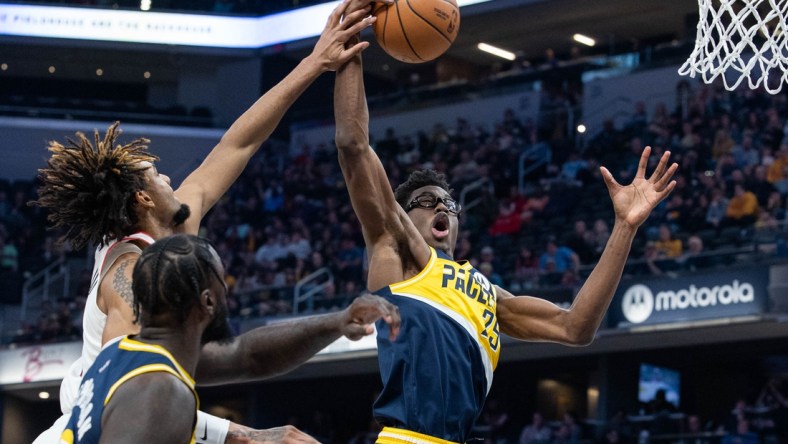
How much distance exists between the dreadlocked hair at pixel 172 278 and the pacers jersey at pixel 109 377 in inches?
4.3

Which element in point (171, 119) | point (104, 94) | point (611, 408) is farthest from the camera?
point (104, 94)

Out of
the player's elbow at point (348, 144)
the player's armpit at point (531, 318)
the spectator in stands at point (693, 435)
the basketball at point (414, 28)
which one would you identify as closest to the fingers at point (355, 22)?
the basketball at point (414, 28)

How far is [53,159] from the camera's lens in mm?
4566

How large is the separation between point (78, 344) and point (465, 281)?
14792mm

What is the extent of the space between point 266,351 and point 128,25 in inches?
943

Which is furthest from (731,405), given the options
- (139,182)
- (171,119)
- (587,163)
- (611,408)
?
(139,182)

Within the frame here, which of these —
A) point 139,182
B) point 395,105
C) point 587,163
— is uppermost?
point 395,105

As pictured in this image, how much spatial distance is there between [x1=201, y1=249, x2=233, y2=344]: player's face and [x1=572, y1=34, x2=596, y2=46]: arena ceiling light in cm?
2226

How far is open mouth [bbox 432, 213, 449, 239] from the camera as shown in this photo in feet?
17.7

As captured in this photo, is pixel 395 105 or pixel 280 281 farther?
pixel 395 105

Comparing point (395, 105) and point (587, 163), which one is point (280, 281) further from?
point (395, 105)

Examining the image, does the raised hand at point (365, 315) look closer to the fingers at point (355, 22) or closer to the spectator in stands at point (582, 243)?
the fingers at point (355, 22)

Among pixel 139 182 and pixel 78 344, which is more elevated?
pixel 139 182

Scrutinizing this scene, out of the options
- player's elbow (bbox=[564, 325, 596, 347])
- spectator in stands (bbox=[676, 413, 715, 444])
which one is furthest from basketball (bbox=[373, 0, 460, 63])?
spectator in stands (bbox=[676, 413, 715, 444])
